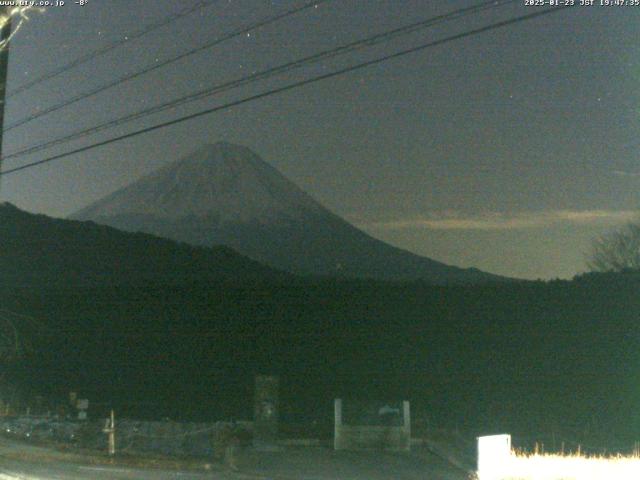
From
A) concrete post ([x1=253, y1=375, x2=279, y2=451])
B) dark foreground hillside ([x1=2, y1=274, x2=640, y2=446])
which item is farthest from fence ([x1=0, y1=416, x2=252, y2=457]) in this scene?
dark foreground hillside ([x1=2, y1=274, x2=640, y2=446])

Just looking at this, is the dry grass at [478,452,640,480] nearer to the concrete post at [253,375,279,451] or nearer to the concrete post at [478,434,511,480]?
the concrete post at [478,434,511,480]

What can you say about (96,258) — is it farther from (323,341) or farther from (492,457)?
(492,457)

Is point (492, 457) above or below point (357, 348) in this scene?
below

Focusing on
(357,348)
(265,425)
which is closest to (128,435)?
(265,425)

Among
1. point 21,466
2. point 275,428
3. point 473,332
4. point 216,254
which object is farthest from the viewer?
point 216,254

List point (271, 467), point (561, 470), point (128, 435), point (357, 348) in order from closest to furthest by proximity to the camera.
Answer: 1. point (561, 470)
2. point (271, 467)
3. point (128, 435)
4. point (357, 348)

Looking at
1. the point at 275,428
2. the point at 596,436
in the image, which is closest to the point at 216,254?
the point at 596,436

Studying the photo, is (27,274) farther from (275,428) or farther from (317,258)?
(317,258)
